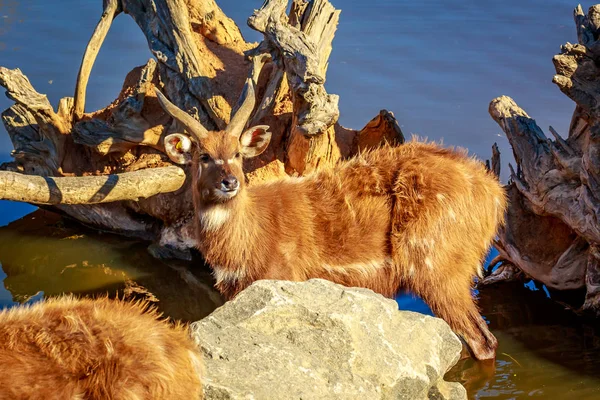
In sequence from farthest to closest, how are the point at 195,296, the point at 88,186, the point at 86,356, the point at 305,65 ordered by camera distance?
the point at 195,296 → the point at 305,65 → the point at 88,186 → the point at 86,356

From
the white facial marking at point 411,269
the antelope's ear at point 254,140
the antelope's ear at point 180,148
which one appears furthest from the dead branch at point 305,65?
the white facial marking at point 411,269

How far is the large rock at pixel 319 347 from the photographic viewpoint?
3.81m

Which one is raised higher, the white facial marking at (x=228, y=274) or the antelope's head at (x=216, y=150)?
the antelope's head at (x=216, y=150)

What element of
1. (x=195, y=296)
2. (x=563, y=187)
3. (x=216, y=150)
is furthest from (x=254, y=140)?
(x=563, y=187)

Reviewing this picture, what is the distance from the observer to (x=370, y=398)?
3988mm

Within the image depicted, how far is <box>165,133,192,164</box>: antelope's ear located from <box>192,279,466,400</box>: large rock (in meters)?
2.49

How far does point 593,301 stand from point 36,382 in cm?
553

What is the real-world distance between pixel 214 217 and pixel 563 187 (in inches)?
128

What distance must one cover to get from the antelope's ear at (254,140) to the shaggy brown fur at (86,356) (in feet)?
11.5

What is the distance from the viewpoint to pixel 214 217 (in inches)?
253

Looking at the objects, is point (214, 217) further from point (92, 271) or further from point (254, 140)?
point (92, 271)

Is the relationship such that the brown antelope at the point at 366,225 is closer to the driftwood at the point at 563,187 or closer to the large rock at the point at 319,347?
the driftwood at the point at 563,187

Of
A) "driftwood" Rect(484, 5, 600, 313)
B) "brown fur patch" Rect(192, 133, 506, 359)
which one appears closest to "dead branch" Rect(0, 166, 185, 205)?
"brown fur patch" Rect(192, 133, 506, 359)

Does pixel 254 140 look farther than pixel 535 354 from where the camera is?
Yes
